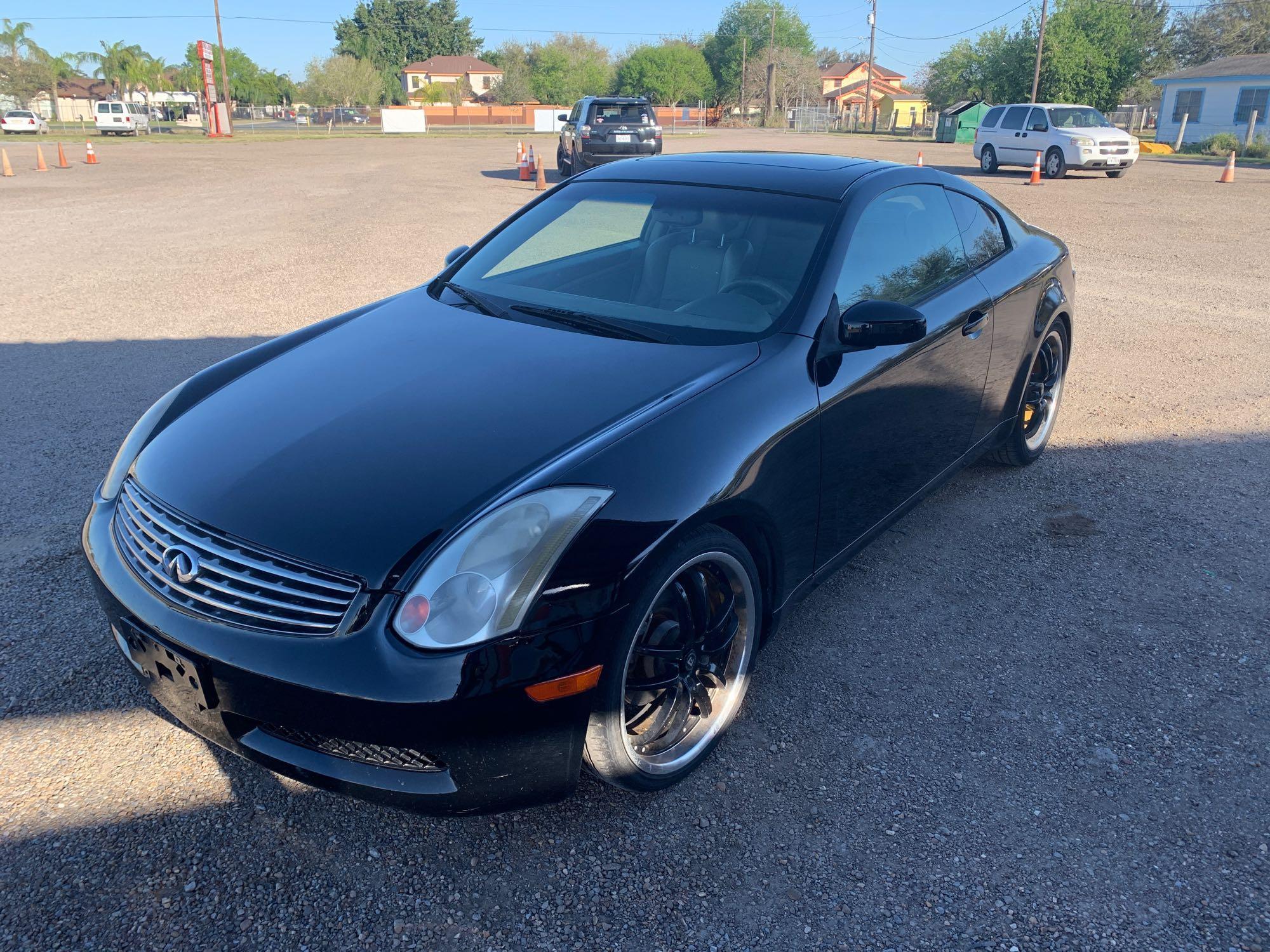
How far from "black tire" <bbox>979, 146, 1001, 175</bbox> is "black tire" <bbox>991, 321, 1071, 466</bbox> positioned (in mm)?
20665

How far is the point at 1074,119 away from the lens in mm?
22016

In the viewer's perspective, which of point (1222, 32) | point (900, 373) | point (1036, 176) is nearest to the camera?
point (900, 373)

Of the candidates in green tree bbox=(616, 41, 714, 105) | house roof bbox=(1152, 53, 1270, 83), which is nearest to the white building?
house roof bbox=(1152, 53, 1270, 83)

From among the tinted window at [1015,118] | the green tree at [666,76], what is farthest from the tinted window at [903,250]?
the green tree at [666,76]

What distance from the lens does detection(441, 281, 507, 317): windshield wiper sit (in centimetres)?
337

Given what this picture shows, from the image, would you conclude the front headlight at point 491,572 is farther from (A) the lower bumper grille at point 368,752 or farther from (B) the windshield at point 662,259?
(B) the windshield at point 662,259

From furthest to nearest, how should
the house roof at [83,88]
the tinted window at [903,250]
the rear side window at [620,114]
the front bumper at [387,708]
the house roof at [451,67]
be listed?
the house roof at [451,67] < the house roof at [83,88] < the rear side window at [620,114] < the tinted window at [903,250] < the front bumper at [387,708]

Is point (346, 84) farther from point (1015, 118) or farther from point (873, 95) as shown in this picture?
point (1015, 118)

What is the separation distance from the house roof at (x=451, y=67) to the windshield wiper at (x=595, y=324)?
378 feet

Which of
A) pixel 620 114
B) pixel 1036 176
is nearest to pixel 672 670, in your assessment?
pixel 620 114

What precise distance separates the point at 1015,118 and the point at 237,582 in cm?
2455

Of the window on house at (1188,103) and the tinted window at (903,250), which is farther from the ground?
the window on house at (1188,103)

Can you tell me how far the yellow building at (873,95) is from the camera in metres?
77.8

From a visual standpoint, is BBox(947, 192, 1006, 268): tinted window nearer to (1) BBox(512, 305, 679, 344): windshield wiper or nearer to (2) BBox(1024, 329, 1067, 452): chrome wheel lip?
(2) BBox(1024, 329, 1067, 452): chrome wheel lip
